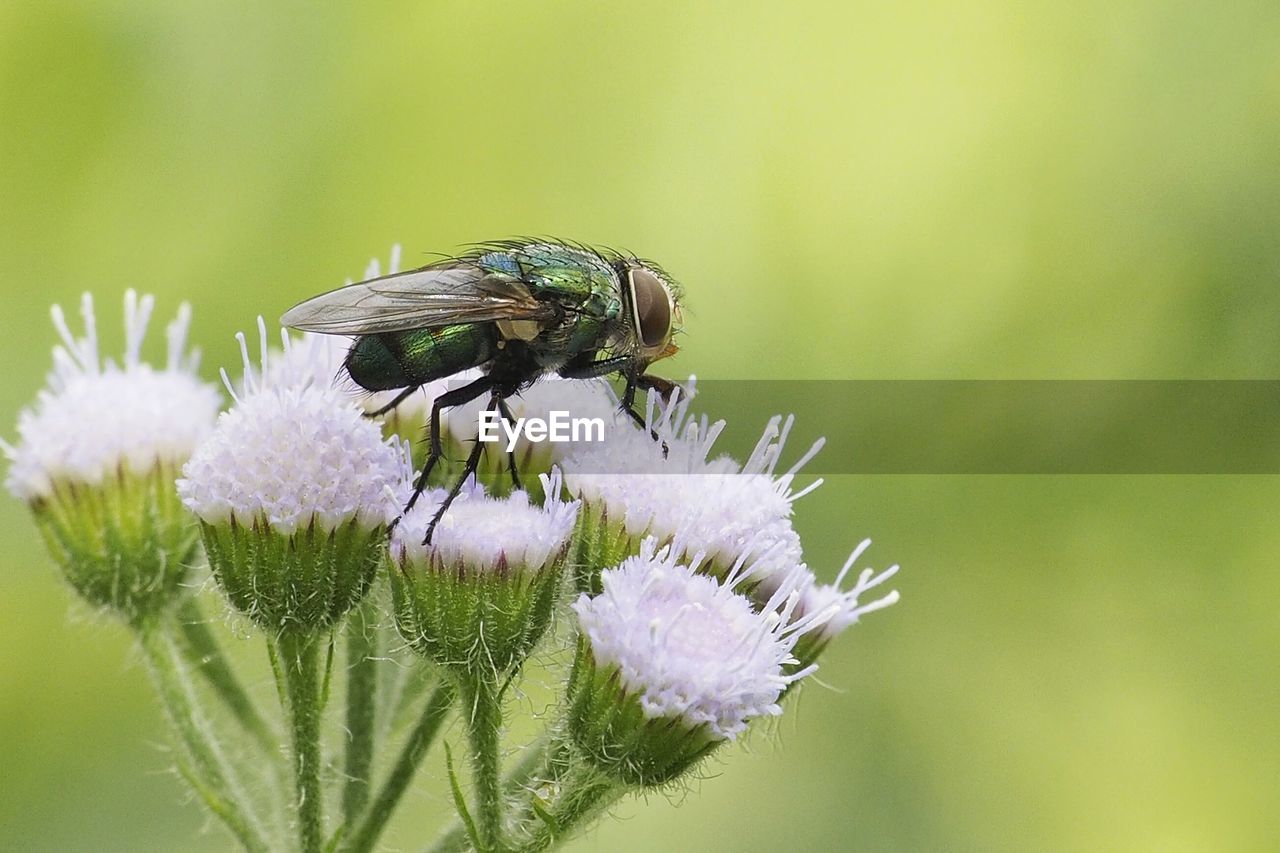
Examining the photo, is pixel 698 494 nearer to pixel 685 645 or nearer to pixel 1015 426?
pixel 685 645

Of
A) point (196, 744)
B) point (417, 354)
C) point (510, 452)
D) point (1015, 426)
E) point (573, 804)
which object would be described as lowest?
point (1015, 426)

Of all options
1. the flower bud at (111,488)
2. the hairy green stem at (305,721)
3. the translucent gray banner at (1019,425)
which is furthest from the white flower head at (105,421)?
the translucent gray banner at (1019,425)

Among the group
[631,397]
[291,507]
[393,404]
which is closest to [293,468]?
[291,507]

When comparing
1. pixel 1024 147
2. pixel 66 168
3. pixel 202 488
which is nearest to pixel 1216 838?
pixel 1024 147

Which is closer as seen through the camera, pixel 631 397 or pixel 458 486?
pixel 458 486

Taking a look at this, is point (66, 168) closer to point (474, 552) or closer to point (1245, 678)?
point (474, 552)
